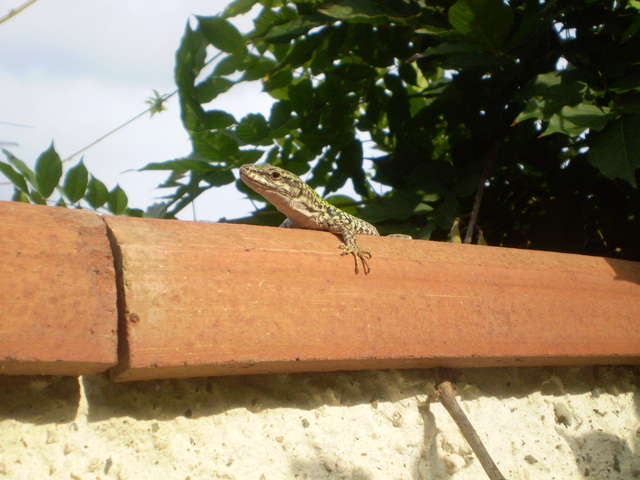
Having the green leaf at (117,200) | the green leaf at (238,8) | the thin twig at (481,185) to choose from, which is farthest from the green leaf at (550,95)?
the green leaf at (117,200)

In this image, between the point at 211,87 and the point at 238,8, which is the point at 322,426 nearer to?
the point at 211,87

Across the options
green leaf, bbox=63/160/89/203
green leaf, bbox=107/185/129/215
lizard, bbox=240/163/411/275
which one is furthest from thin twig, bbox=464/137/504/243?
green leaf, bbox=63/160/89/203

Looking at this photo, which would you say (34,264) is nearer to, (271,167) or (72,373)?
(72,373)

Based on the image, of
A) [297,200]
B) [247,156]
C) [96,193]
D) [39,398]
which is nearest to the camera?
[39,398]

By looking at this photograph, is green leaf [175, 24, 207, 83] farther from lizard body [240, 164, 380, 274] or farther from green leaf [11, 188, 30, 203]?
green leaf [11, 188, 30, 203]

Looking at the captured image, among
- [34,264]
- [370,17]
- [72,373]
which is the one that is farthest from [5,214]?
[370,17]

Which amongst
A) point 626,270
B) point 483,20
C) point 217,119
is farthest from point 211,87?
point 626,270

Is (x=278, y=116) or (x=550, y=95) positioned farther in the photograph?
(x=278, y=116)
